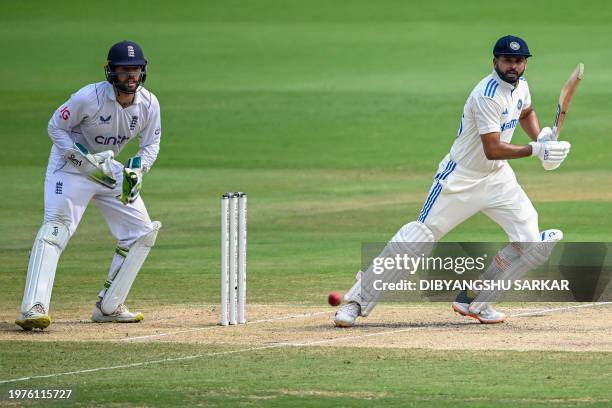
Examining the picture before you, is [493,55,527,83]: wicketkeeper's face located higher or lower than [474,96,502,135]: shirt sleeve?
higher

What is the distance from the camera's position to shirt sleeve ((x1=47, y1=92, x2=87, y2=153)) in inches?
401

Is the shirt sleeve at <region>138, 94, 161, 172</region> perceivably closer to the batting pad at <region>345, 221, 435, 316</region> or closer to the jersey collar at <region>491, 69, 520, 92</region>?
the batting pad at <region>345, 221, 435, 316</region>

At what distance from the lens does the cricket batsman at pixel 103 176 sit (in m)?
10.1

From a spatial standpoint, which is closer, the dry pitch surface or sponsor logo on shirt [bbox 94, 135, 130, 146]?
the dry pitch surface

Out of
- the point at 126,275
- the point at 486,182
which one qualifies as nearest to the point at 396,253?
the point at 486,182

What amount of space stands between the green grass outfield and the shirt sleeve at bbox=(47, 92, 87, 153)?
1.63 meters

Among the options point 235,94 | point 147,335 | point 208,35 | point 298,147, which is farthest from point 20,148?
point 147,335

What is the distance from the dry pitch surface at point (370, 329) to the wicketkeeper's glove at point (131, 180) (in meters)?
0.94

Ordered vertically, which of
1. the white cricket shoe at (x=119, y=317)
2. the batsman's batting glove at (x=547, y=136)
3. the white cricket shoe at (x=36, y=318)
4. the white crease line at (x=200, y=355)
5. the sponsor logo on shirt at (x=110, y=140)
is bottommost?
the white cricket shoe at (x=119, y=317)

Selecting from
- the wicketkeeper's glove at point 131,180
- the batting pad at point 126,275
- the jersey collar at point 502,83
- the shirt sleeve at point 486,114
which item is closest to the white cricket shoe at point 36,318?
the batting pad at point 126,275

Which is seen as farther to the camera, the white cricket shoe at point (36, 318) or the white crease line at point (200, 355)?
the white cricket shoe at point (36, 318)

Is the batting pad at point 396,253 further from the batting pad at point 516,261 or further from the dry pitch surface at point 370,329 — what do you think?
the batting pad at point 516,261

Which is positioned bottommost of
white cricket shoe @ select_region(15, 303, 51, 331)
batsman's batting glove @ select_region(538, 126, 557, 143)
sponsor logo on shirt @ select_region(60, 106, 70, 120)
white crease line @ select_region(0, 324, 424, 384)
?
white crease line @ select_region(0, 324, 424, 384)

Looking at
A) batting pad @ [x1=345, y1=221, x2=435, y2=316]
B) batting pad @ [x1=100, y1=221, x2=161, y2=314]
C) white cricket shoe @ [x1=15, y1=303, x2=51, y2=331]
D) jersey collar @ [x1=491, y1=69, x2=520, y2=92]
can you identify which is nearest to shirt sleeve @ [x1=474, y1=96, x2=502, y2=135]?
jersey collar @ [x1=491, y1=69, x2=520, y2=92]
